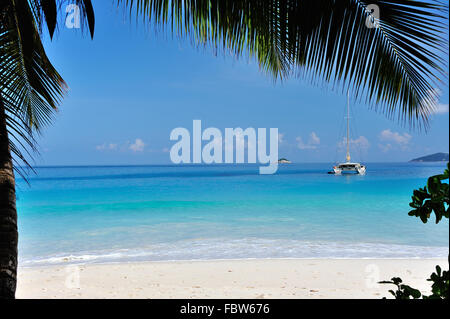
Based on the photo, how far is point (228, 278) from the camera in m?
4.36

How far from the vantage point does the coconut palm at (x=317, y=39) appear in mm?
1152

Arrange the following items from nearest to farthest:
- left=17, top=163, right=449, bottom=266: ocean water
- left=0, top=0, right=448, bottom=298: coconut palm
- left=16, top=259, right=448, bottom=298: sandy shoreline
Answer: left=0, top=0, right=448, bottom=298: coconut palm → left=16, top=259, right=448, bottom=298: sandy shoreline → left=17, top=163, right=449, bottom=266: ocean water

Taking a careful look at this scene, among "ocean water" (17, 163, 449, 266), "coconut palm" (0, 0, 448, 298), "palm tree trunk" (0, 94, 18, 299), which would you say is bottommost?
"ocean water" (17, 163, 449, 266)

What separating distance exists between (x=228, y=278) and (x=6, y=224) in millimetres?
3341

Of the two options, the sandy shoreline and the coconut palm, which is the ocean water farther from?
the coconut palm

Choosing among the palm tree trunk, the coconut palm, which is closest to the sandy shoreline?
the palm tree trunk

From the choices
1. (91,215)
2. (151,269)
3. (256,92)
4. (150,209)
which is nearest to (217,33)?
(151,269)

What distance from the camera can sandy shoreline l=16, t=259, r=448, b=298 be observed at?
12.6ft

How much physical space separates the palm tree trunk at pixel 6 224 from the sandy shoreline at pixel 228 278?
8.40ft

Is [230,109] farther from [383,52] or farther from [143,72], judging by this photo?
[383,52]

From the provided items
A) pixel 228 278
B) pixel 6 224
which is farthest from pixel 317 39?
pixel 228 278

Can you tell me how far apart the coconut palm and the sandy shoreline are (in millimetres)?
2714

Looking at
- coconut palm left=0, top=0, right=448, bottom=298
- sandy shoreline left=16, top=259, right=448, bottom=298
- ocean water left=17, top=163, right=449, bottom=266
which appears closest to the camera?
coconut palm left=0, top=0, right=448, bottom=298
